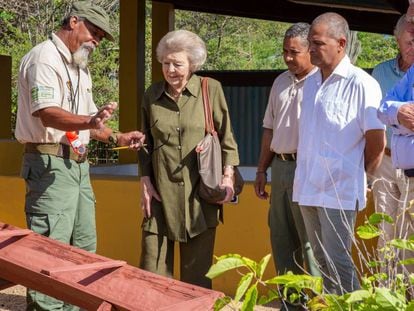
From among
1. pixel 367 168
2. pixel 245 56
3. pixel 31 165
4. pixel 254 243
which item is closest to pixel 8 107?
pixel 254 243

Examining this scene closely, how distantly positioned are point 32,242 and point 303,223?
1436 millimetres

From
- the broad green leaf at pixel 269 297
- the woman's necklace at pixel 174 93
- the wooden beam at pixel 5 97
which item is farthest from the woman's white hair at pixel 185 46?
→ the wooden beam at pixel 5 97

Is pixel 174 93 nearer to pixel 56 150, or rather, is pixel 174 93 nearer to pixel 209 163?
pixel 209 163

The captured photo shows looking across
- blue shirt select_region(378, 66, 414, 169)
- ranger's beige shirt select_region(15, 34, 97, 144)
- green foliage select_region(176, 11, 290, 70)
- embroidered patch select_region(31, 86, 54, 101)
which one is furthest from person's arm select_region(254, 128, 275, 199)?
green foliage select_region(176, 11, 290, 70)

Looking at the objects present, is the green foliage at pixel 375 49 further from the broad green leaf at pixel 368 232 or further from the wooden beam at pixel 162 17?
the broad green leaf at pixel 368 232

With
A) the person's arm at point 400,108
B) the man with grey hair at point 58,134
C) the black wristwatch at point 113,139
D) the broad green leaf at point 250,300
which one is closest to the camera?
the broad green leaf at point 250,300

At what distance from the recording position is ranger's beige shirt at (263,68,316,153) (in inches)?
197

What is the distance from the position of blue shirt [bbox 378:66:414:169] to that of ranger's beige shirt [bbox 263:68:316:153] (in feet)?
2.70

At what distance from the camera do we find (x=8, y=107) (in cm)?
1294

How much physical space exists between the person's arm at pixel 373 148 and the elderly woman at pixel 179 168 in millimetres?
762

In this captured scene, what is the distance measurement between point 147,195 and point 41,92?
748mm

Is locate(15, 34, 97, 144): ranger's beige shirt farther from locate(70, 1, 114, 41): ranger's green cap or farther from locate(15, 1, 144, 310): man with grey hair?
locate(70, 1, 114, 41): ranger's green cap

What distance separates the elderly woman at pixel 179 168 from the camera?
4.79 metres

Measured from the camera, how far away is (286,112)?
5070mm
